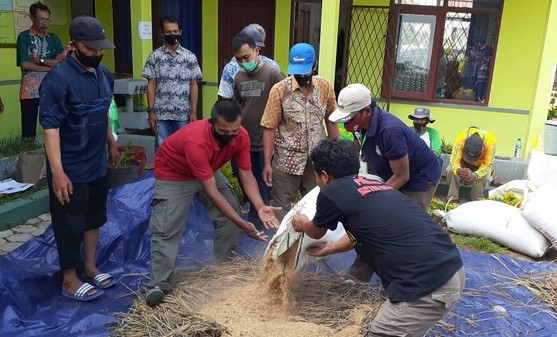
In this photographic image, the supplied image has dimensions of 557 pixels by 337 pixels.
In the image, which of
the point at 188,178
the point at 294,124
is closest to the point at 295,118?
the point at 294,124

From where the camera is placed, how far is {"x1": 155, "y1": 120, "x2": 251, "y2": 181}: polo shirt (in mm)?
3145

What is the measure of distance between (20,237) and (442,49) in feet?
19.3

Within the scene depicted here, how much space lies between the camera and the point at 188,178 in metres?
3.41

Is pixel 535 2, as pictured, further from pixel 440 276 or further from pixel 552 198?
pixel 440 276

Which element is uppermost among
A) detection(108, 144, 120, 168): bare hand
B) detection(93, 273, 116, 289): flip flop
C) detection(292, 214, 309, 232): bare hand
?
detection(108, 144, 120, 168): bare hand

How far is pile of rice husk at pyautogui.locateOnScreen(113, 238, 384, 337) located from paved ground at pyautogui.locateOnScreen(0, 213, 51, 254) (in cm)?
157

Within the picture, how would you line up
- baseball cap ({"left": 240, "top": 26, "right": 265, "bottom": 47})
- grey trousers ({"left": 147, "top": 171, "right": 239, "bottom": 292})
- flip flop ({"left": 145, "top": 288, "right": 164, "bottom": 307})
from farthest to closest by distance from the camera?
baseball cap ({"left": 240, "top": 26, "right": 265, "bottom": 47}), grey trousers ({"left": 147, "top": 171, "right": 239, "bottom": 292}), flip flop ({"left": 145, "top": 288, "right": 164, "bottom": 307})

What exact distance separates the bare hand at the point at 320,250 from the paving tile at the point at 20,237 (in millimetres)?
2500

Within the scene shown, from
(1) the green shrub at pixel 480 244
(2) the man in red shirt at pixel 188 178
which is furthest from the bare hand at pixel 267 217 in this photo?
(1) the green shrub at pixel 480 244

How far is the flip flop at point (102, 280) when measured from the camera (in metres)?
3.53

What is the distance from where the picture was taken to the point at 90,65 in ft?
10.4

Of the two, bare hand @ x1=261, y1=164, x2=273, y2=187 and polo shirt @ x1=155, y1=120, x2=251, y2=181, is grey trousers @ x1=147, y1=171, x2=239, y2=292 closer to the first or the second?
polo shirt @ x1=155, y1=120, x2=251, y2=181

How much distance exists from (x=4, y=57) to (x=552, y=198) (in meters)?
6.57

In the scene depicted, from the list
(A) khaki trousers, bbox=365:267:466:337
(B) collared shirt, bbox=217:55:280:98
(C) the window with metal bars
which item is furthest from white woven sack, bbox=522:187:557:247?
(C) the window with metal bars
